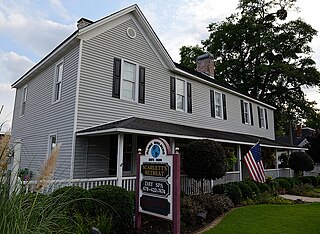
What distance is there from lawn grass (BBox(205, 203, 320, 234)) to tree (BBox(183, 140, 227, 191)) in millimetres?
1515

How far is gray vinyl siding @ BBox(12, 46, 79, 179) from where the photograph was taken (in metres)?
9.47

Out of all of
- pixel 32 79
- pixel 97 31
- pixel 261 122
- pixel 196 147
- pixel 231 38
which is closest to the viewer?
pixel 196 147

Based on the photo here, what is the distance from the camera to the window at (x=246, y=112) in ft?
62.7

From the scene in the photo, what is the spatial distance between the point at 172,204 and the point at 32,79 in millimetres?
12142

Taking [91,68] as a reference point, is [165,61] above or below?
above

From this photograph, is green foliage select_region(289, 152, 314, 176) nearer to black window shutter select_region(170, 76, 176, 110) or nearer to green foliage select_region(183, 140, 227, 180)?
black window shutter select_region(170, 76, 176, 110)

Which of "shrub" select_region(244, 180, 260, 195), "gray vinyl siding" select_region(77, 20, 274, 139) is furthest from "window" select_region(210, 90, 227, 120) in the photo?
"shrub" select_region(244, 180, 260, 195)

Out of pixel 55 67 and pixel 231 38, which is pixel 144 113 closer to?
pixel 55 67

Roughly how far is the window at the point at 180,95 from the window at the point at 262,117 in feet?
32.5

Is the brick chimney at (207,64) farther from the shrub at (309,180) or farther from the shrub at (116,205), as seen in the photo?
the shrub at (116,205)

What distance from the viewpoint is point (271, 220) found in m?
7.49

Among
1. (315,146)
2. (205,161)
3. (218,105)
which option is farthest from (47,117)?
(315,146)

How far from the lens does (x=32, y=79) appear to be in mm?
13945

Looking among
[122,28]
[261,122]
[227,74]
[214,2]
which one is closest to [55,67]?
[122,28]
